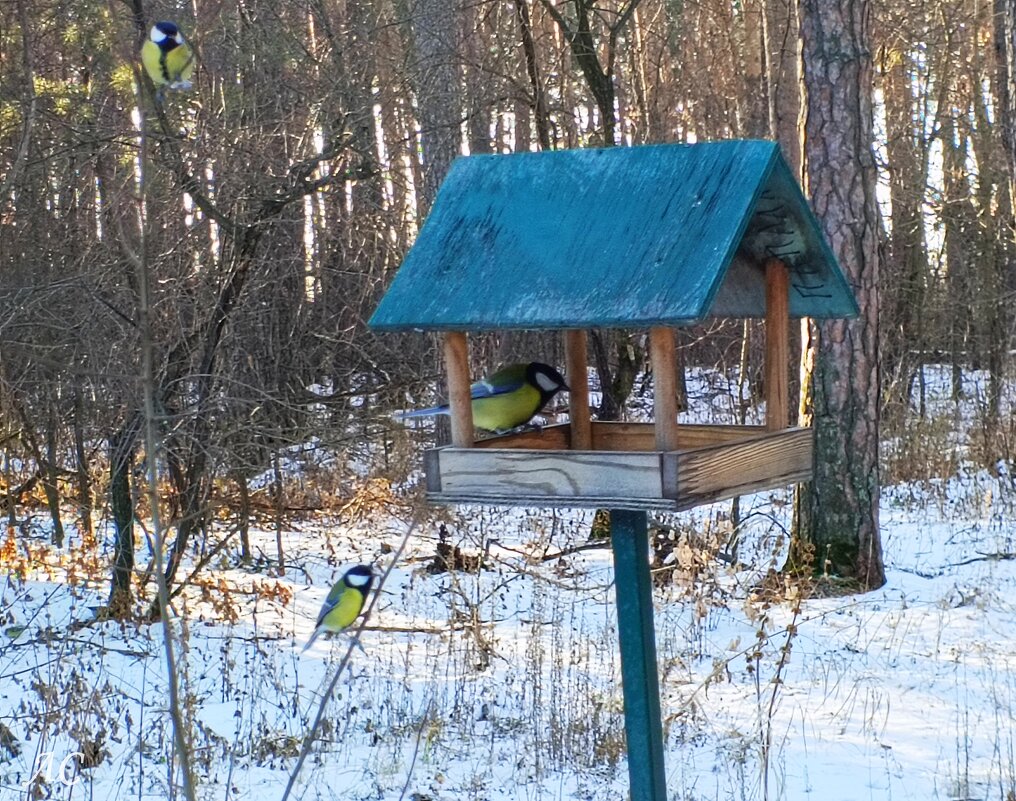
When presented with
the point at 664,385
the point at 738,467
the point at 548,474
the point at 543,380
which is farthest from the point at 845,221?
the point at 548,474

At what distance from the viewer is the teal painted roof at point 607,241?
2.95 meters

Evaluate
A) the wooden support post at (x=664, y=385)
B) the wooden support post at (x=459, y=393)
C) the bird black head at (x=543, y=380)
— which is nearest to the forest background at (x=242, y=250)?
the wooden support post at (x=664, y=385)

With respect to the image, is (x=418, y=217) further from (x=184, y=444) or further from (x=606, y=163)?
(x=606, y=163)

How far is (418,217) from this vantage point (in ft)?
32.5

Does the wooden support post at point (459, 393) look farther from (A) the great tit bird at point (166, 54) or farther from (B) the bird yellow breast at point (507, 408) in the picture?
(A) the great tit bird at point (166, 54)

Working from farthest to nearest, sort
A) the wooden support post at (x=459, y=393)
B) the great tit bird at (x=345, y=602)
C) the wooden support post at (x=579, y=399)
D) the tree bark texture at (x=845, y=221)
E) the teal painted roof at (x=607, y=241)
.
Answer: the tree bark texture at (x=845, y=221) → the wooden support post at (x=579, y=399) → the great tit bird at (x=345, y=602) → the wooden support post at (x=459, y=393) → the teal painted roof at (x=607, y=241)

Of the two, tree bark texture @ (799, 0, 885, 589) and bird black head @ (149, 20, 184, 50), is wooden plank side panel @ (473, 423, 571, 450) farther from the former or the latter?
tree bark texture @ (799, 0, 885, 589)

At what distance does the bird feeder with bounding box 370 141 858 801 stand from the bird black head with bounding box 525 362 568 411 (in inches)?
12.9

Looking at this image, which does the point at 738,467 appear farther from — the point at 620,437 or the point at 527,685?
the point at 527,685

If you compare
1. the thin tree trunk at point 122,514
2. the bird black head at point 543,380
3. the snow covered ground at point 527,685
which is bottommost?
the snow covered ground at point 527,685

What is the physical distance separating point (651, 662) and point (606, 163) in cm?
131

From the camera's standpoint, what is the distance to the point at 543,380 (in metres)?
3.91

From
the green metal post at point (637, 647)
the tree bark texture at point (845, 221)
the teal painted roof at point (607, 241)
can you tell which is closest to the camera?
the teal painted roof at point (607, 241)

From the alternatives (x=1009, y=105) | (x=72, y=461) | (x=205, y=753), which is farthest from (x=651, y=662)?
(x=72, y=461)
